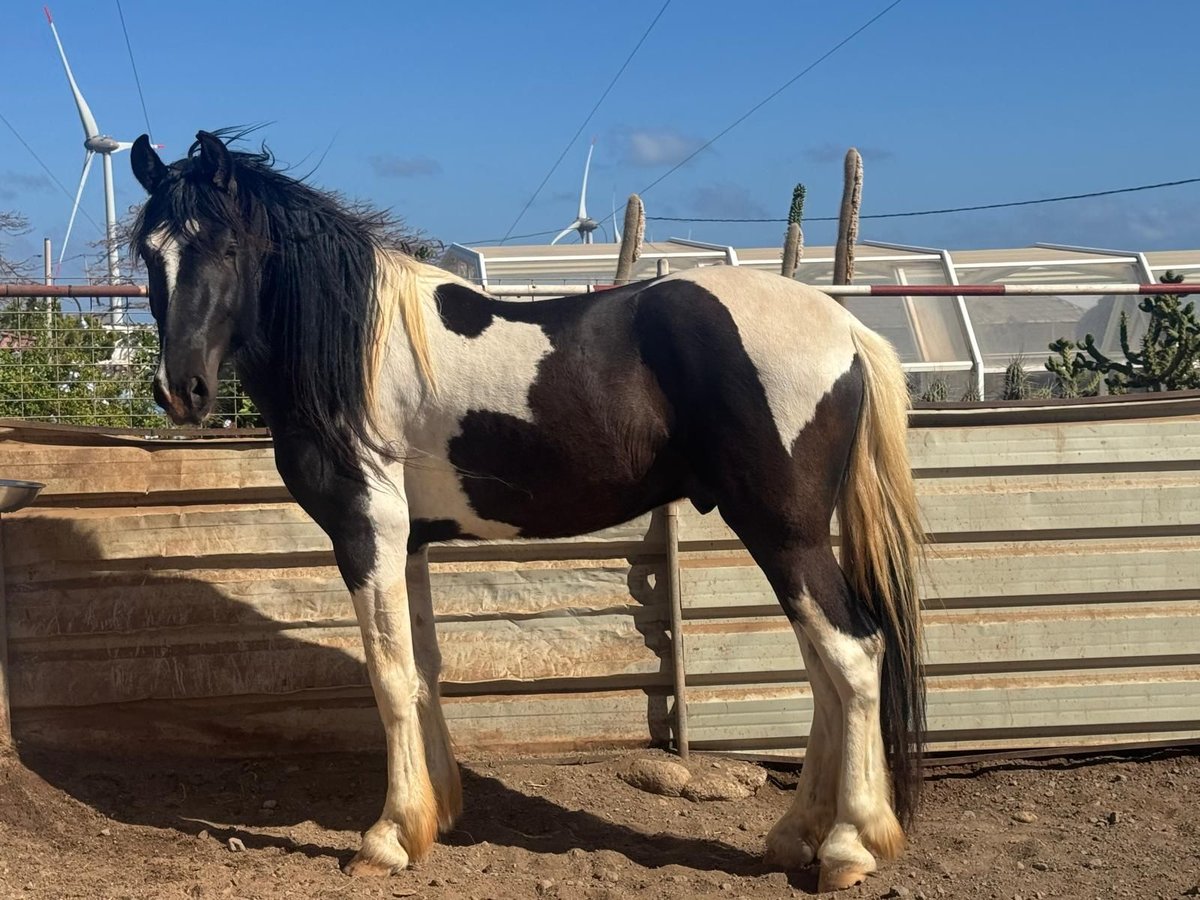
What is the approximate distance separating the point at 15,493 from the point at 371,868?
1.84 meters

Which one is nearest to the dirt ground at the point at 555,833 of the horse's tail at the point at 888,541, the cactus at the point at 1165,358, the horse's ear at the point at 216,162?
the horse's tail at the point at 888,541

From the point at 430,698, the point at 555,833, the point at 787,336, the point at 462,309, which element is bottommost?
the point at 555,833

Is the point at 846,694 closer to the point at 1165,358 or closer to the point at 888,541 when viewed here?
the point at 888,541

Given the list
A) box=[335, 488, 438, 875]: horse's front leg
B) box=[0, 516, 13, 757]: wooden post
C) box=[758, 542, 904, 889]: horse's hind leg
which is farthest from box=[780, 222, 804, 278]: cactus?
box=[0, 516, 13, 757]: wooden post

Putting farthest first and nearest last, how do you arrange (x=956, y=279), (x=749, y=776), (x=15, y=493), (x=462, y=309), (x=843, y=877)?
(x=956, y=279), (x=749, y=776), (x=15, y=493), (x=462, y=309), (x=843, y=877)

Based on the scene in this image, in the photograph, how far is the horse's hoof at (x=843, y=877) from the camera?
3322 millimetres

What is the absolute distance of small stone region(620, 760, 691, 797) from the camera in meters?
4.28

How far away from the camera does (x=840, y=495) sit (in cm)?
357

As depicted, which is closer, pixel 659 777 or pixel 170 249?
pixel 170 249

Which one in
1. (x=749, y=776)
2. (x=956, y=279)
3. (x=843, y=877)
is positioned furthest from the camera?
(x=956, y=279)

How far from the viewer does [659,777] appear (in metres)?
4.29

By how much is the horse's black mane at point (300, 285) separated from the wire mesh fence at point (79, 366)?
1.75 metres

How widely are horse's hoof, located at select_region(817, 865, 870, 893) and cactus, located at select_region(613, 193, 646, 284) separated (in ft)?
8.88

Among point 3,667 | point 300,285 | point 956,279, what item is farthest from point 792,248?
point 956,279
